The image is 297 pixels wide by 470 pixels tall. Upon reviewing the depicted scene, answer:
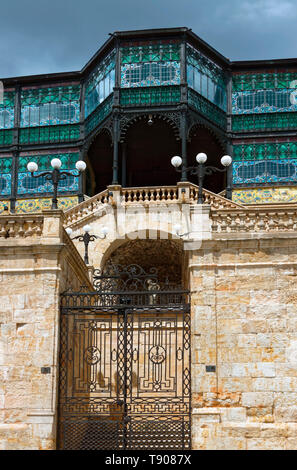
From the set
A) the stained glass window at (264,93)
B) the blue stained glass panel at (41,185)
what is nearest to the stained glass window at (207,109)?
the stained glass window at (264,93)

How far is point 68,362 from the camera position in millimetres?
13328

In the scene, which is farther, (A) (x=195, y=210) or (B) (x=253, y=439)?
(A) (x=195, y=210)

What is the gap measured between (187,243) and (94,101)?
1806 centimetres

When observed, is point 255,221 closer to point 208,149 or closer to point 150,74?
point 150,74

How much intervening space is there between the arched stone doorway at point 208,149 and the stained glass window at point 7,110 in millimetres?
7702

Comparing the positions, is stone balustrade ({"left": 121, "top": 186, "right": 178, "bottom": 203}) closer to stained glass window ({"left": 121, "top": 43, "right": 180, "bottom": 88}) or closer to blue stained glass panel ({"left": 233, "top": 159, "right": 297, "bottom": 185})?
blue stained glass panel ({"left": 233, "top": 159, "right": 297, "bottom": 185})

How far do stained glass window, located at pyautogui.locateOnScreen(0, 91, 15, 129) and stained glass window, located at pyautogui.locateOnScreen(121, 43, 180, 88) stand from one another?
5.32 metres

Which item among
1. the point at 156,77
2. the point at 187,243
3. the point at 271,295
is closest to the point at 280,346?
the point at 271,295

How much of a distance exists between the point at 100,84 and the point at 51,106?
7.95ft

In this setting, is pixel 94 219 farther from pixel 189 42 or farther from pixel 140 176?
pixel 189 42

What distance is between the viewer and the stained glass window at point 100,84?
29250 mm

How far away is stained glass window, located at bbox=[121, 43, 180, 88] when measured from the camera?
94.1 feet

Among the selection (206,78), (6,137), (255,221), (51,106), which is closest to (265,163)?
(206,78)

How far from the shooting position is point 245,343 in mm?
12555
